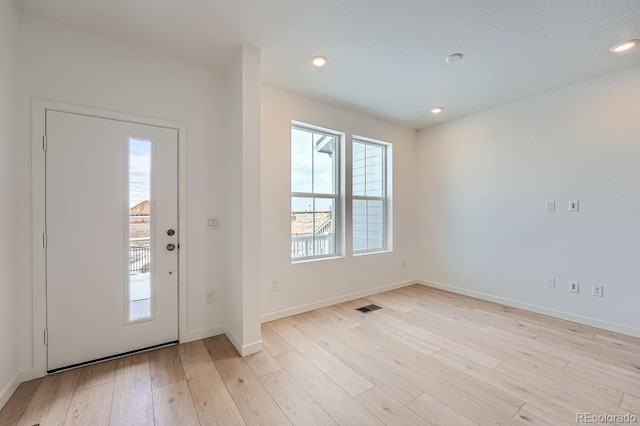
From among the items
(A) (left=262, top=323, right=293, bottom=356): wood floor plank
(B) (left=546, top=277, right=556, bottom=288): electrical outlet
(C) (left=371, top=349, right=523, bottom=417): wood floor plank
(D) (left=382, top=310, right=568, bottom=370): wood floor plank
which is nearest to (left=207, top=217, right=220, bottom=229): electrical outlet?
(A) (left=262, top=323, right=293, bottom=356): wood floor plank

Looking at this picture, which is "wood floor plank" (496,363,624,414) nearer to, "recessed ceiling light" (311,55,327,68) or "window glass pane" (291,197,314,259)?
"window glass pane" (291,197,314,259)

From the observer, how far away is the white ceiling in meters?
1.94

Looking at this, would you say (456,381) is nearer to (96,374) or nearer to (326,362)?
(326,362)

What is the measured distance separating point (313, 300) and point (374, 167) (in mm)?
2360

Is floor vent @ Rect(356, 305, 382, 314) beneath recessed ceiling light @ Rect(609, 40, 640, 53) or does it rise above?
beneath

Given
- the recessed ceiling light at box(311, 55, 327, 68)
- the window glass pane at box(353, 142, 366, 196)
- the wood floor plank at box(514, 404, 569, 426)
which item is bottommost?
the wood floor plank at box(514, 404, 569, 426)

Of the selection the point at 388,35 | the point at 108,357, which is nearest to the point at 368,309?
the point at 108,357

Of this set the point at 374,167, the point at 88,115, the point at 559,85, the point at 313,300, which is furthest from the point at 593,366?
the point at 88,115

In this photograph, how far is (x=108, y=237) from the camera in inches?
89.1

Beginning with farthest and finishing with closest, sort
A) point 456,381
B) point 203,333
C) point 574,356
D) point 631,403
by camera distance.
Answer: point 203,333 < point 574,356 < point 456,381 < point 631,403

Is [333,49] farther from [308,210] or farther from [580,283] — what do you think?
[580,283]

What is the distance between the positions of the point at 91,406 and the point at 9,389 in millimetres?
613

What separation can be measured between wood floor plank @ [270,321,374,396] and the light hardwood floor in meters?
0.01

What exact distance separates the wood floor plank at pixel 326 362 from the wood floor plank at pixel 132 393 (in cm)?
118
